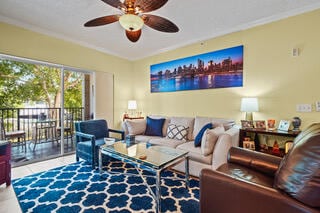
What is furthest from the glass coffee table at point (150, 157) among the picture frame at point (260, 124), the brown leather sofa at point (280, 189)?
the picture frame at point (260, 124)

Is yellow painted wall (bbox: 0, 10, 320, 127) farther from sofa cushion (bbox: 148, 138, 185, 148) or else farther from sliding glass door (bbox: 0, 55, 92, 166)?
sofa cushion (bbox: 148, 138, 185, 148)

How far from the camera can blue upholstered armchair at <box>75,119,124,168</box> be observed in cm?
273

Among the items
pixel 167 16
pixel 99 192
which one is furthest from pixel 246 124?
pixel 99 192

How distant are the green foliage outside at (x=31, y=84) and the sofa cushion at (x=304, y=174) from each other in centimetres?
414

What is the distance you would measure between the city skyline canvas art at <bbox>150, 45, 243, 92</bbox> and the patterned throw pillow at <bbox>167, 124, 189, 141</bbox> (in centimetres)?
99

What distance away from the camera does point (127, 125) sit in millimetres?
3650

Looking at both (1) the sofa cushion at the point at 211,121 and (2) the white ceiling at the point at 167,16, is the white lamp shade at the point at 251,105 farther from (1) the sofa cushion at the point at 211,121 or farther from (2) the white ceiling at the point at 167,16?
(2) the white ceiling at the point at 167,16

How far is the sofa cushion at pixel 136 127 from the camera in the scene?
357cm

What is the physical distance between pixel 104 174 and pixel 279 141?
Result: 9.48ft

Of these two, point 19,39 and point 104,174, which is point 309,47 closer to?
point 104,174

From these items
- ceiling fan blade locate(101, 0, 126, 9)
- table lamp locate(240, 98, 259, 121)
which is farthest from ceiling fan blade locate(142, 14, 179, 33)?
table lamp locate(240, 98, 259, 121)

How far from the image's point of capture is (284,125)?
8.06ft

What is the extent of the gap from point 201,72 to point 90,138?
2.56 metres

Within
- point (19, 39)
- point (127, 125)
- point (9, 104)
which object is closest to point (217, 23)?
point (127, 125)
